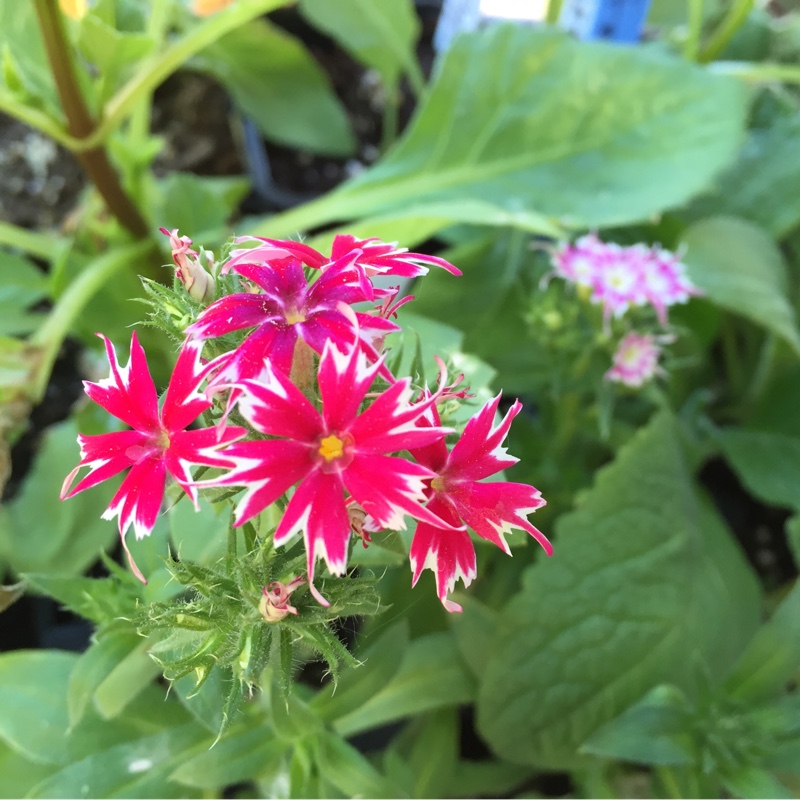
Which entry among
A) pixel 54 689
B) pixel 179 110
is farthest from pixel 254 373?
pixel 179 110

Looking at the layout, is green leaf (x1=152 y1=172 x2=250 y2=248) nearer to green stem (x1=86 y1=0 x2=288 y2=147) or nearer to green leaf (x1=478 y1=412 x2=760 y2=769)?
green stem (x1=86 y1=0 x2=288 y2=147)

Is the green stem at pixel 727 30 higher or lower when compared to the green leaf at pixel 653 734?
higher

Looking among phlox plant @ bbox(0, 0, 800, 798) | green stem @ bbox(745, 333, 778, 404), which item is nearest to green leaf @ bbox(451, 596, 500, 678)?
phlox plant @ bbox(0, 0, 800, 798)

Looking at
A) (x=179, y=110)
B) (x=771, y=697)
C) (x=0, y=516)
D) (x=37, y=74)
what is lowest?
(x=0, y=516)

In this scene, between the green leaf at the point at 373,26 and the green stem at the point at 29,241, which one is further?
the green leaf at the point at 373,26

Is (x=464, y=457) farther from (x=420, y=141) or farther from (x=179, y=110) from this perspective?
(x=179, y=110)

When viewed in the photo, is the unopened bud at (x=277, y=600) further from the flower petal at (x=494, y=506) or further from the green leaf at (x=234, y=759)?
the green leaf at (x=234, y=759)

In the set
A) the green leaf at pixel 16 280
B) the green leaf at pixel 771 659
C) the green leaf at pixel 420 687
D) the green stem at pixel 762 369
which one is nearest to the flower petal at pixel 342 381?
the green leaf at pixel 420 687

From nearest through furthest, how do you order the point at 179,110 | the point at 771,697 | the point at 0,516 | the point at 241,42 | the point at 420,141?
1. the point at 771,697
2. the point at 0,516
3. the point at 420,141
4. the point at 241,42
5. the point at 179,110
